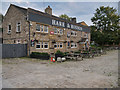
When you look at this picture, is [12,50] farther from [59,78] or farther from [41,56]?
[59,78]

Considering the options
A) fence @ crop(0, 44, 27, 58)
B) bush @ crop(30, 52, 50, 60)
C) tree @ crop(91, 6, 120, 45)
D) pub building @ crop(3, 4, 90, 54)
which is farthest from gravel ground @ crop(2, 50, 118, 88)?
tree @ crop(91, 6, 120, 45)

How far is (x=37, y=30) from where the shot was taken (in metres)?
19.0

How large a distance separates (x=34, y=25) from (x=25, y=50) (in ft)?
14.8

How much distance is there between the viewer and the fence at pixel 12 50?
50.8 feet

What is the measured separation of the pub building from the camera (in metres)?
17.8

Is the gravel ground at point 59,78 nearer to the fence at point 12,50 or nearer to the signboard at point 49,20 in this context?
the fence at point 12,50

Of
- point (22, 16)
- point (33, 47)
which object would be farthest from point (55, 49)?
point (22, 16)

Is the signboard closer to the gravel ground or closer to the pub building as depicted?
the pub building

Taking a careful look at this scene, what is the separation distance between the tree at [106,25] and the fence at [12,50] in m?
30.2

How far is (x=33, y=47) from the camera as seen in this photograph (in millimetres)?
17891

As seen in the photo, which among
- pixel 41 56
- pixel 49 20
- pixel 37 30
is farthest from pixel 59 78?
pixel 49 20

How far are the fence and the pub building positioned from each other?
3.29ft

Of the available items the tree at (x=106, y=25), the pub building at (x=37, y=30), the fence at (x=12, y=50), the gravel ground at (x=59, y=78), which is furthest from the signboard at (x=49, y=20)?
the tree at (x=106, y=25)

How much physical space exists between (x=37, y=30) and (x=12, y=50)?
5468 mm
